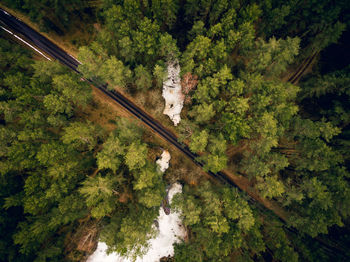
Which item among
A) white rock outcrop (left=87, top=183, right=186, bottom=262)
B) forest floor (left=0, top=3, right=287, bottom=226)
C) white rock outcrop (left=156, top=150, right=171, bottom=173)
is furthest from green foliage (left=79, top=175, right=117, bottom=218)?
forest floor (left=0, top=3, right=287, bottom=226)

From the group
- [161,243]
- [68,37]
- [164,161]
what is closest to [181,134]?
[164,161]

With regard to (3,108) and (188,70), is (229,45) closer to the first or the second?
(188,70)

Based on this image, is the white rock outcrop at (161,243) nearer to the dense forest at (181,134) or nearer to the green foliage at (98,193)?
the dense forest at (181,134)

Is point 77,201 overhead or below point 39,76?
below

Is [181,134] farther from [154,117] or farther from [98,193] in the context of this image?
[98,193]

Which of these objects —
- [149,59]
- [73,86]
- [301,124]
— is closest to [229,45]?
[149,59]
